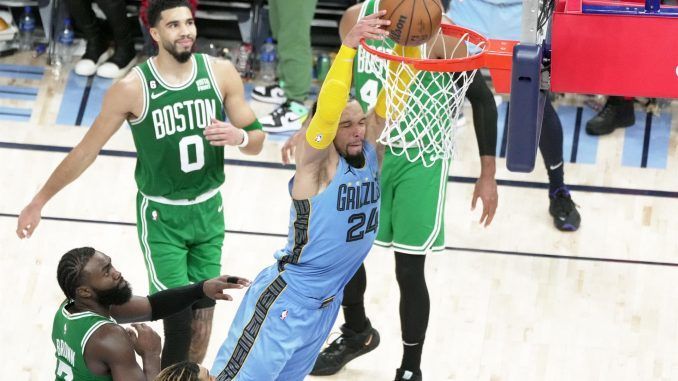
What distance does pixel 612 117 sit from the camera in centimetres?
916

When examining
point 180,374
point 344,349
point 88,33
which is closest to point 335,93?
point 180,374

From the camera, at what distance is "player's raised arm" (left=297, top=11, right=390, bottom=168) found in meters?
5.40

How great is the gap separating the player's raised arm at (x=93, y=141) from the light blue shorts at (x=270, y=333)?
1082mm

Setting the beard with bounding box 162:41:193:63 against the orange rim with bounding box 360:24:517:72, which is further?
the beard with bounding box 162:41:193:63

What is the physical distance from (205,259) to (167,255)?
218mm

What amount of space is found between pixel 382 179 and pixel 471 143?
2439mm

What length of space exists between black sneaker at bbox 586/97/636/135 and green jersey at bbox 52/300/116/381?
184 inches

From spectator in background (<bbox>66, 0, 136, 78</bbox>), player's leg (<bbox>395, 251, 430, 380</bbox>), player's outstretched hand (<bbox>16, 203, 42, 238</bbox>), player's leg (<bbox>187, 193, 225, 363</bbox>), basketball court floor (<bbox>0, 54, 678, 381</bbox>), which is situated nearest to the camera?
player's outstretched hand (<bbox>16, 203, 42, 238</bbox>)

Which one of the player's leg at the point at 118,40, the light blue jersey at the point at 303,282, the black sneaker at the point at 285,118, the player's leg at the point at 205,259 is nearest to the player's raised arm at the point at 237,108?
the player's leg at the point at 205,259

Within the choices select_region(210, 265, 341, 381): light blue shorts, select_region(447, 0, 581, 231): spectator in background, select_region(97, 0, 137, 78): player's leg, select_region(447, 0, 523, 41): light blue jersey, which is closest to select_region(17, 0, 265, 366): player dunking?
select_region(210, 265, 341, 381): light blue shorts

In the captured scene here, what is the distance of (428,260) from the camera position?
26.0 ft

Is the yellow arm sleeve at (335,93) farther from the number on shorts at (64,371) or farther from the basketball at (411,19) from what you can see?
the number on shorts at (64,371)

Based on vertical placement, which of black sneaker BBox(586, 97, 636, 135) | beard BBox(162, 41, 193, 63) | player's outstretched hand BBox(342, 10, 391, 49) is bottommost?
black sneaker BBox(586, 97, 636, 135)

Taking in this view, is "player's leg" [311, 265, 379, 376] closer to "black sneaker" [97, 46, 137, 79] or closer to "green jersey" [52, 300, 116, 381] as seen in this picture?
"green jersey" [52, 300, 116, 381]
